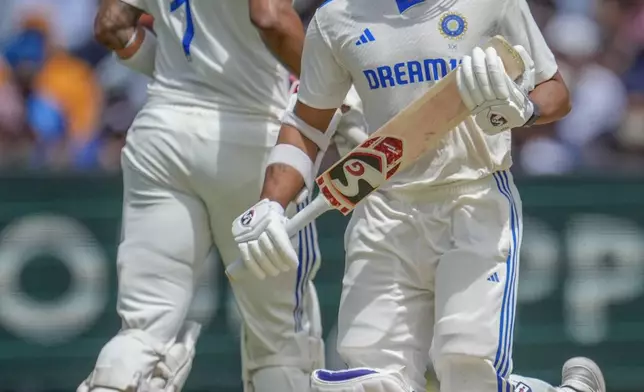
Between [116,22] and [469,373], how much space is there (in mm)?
1997

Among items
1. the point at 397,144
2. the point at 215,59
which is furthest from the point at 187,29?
the point at 397,144

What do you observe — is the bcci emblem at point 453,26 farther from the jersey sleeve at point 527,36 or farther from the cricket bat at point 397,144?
the cricket bat at point 397,144


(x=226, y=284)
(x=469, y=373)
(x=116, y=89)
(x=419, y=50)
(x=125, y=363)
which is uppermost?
(x=419, y=50)

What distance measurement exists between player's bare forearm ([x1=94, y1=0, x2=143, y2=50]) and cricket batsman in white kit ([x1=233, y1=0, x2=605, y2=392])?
111cm

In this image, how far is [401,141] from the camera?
421 cm

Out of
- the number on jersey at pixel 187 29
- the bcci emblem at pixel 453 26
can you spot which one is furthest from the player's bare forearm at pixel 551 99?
the number on jersey at pixel 187 29

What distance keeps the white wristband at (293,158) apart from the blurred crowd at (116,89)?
3.93m

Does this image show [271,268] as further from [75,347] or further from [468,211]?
[75,347]

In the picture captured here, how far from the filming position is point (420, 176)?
4383mm

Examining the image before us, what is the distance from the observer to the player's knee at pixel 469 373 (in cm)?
427

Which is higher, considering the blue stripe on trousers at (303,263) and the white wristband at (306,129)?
the white wristband at (306,129)

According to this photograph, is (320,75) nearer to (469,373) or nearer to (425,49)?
(425,49)

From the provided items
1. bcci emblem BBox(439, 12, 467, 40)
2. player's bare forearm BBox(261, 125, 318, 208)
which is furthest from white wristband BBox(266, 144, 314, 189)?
bcci emblem BBox(439, 12, 467, 40)

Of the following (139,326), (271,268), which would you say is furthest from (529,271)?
(271,268)
